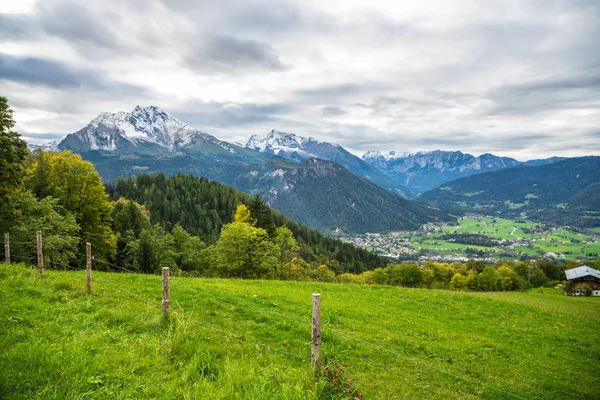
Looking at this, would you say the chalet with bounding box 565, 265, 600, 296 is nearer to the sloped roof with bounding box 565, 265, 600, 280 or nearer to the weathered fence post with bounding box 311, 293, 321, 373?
the sloped roof with bounding box 565, 265, 600, 280

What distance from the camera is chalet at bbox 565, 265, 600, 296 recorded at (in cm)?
7164

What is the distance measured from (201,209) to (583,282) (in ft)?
391

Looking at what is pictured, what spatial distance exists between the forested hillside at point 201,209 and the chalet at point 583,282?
7461cm

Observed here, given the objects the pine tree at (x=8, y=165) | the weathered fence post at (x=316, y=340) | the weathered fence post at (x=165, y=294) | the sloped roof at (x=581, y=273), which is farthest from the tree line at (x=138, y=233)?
the sloped roof at (x=581, y=273)

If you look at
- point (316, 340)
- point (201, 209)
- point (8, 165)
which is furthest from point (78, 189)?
point (201, 209)

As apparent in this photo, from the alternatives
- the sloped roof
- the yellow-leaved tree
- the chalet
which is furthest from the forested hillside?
the chalet

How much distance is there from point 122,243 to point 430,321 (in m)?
53.7

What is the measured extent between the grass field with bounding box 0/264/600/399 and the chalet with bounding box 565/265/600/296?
6398 cm

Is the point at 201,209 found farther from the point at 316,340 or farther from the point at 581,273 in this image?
the point at 316,340

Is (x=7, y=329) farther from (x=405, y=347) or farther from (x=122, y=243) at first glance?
(x=122, y=243)

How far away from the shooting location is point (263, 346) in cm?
1185

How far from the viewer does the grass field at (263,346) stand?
7031mm

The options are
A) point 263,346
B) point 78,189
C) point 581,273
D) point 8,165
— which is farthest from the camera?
point 581,273

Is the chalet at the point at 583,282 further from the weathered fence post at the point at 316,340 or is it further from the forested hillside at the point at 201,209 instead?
the weathered fence post at the point at 316,340
